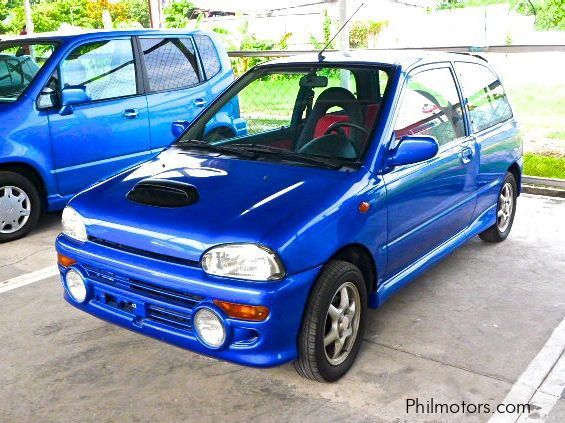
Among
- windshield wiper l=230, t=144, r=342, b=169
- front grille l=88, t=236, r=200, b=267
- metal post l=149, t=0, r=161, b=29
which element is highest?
metal post l=149, t=0, r=161, b=29

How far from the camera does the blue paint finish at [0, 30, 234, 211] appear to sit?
546 cm

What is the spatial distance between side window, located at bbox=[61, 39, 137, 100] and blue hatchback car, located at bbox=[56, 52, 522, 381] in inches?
79.3

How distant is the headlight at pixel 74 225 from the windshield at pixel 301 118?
36.9 inches

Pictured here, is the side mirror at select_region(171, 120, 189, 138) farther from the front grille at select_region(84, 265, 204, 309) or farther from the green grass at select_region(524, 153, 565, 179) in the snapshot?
the green grass at select_region(524, 153, 565, 179)

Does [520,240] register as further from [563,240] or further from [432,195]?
[432,195]

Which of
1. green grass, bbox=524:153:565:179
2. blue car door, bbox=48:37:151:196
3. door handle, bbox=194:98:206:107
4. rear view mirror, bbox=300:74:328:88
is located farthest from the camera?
green grass, bbox=524:153:565:179

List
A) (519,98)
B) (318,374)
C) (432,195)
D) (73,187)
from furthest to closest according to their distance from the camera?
(519,98), (73,187), (432,195), (318,374)

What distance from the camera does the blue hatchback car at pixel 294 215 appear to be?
2.82 metres

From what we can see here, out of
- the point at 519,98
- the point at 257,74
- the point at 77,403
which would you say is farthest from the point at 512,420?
the point at 519,98

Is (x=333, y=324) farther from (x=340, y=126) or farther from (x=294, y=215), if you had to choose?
(x=340, y=126)

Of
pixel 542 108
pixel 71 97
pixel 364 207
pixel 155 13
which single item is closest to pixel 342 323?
pixel 364 207

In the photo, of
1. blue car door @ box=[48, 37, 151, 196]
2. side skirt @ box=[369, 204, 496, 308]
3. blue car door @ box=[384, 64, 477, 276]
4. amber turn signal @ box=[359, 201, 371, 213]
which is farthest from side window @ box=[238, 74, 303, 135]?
blue car door @ box=[48, 37, 151, 196]

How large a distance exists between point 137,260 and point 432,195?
72.7 inches

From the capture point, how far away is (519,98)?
8.03 m
